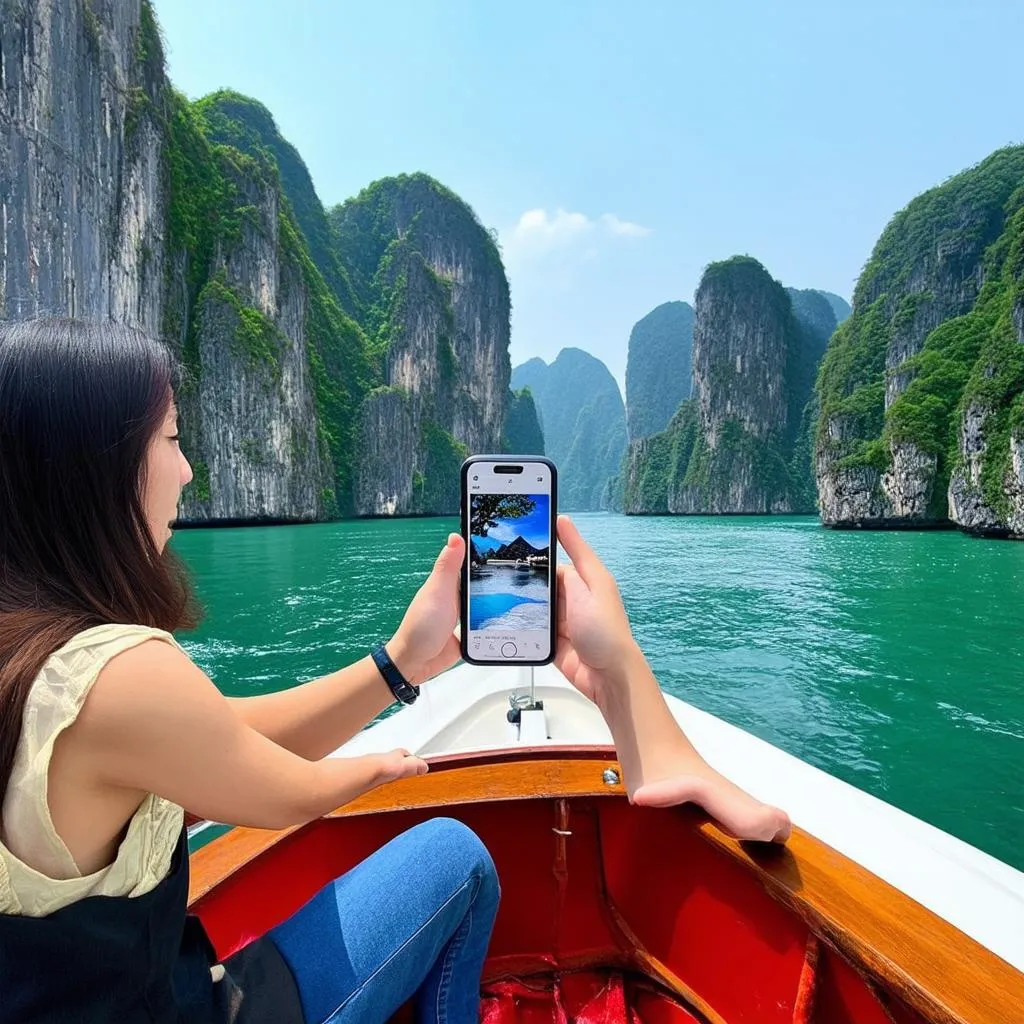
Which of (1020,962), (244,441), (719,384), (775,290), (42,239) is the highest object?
(775,290)

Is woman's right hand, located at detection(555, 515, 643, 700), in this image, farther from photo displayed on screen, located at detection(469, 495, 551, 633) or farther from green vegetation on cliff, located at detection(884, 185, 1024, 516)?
green vegetation on cliff, located at detection(884, 185, 1024, 516)

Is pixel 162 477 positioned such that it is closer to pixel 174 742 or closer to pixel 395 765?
pixel 174 742

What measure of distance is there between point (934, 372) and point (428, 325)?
3506 cm

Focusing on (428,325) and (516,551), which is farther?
(428,325)

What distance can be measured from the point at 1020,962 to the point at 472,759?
924 mm

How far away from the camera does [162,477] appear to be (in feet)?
2.27

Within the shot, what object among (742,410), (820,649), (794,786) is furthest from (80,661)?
(742,410)

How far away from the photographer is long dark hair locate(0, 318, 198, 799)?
60cm

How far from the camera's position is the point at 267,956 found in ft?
2.50

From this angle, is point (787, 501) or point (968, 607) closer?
point (968, 607)

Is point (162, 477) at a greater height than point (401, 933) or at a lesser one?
greater

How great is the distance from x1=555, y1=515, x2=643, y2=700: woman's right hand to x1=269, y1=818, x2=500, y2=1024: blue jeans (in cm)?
30

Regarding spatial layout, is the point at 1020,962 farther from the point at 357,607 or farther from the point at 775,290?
the point at 775,290

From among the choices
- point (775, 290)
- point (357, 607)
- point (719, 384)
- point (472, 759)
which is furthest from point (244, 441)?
point (775, 290)
